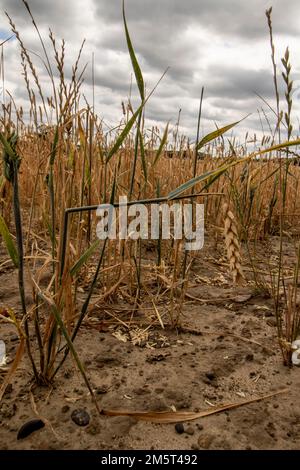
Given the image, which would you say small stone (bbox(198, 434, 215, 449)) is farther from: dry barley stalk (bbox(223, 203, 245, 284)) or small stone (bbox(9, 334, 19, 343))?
small stone (bbox(9, 334, 19, 343))

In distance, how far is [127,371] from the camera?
101 centimetres

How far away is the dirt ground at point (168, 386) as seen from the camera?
0.79 metres

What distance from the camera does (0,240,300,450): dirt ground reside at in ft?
2.60

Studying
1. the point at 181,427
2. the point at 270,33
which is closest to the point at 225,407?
the point at 181,427

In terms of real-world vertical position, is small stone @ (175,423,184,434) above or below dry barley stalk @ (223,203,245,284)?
below

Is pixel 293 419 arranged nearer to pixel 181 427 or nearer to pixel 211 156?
pixel 181 427

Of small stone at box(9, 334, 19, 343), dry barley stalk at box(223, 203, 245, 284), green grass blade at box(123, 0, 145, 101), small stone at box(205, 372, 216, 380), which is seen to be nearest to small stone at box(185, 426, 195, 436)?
small stone at box(205, 372, 216, 380)

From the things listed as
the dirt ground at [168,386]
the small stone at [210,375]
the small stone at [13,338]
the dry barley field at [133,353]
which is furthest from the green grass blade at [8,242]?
the small stone at [210,375]

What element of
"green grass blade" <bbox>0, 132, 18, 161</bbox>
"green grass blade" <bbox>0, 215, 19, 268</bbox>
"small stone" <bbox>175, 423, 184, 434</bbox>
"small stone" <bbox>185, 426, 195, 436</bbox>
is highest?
"green grass blade" <bbox>0, 132, 18, 161</bbox>

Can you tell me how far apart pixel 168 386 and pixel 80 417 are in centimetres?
24

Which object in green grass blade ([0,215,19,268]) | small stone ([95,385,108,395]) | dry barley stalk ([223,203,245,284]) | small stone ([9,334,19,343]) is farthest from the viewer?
small stone ([9,334,19,343])

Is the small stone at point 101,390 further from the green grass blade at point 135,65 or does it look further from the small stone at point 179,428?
the green grass blade at point 135,65

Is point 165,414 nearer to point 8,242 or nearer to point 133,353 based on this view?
point 133,353
